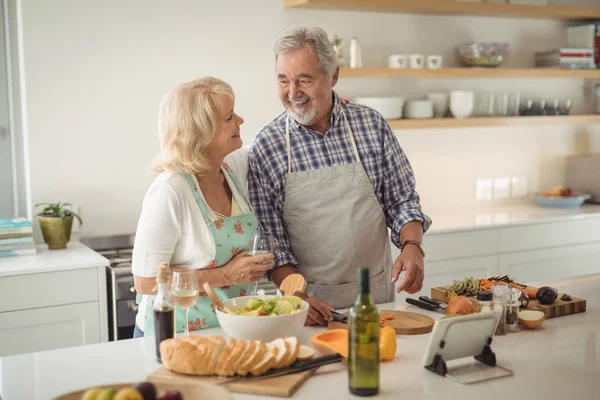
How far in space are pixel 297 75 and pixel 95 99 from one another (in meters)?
1.67

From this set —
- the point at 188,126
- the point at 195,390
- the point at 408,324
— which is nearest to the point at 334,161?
the point at 188,126

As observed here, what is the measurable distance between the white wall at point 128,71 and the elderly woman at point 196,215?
171 centimetres

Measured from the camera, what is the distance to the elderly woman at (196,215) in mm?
2232

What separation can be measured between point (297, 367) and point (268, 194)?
101cm

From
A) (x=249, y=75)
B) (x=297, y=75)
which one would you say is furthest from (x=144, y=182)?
(x=297, y=75)

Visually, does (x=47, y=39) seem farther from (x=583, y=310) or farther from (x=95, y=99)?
(x=583, y=310)

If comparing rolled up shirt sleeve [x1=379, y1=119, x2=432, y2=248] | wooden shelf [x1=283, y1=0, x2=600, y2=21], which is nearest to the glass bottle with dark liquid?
rolled up shirt sleeve [x1=379, y1=119, x2=432, y2=248]

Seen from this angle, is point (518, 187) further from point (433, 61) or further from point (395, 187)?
point (395, 187)

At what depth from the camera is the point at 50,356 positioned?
1.98 metres

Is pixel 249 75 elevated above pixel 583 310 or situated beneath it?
elevated above

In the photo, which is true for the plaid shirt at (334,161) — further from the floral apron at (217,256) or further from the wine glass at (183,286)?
the wine glass at (183,286)

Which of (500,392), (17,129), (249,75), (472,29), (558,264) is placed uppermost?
(472,29)

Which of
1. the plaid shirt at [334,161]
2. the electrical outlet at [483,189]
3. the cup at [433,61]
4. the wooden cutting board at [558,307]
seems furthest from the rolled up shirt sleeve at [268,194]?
the electrical outlet at [483,189]

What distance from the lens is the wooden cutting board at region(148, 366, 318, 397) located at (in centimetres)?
168
